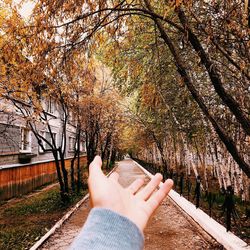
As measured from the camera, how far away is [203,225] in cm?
839

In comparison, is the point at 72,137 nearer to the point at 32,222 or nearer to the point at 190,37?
the point at 32,222

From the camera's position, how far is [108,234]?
3.08 ft

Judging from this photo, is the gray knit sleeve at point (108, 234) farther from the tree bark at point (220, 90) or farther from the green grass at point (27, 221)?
the green grass at point (27, 221)

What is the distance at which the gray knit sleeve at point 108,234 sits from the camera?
3.02ft

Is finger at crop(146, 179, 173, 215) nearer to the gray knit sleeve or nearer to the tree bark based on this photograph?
the gray knit sleeve

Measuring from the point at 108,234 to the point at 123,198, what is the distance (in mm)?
239

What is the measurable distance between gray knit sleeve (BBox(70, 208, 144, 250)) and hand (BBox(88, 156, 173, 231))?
41 millimetres

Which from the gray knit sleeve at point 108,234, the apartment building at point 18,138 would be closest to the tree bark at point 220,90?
the gray knit sleeve at point 108,234

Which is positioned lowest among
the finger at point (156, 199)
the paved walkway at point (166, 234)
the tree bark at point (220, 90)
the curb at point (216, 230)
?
the paved walkway at point (166, 234)

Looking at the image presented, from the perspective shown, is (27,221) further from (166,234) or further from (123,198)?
(123,198)

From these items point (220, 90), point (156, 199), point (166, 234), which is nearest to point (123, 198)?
point (156, 199)

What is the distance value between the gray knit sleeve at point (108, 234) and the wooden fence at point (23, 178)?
50.4 ft

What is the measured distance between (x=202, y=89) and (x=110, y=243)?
10.8m

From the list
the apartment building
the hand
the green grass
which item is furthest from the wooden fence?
the hand
